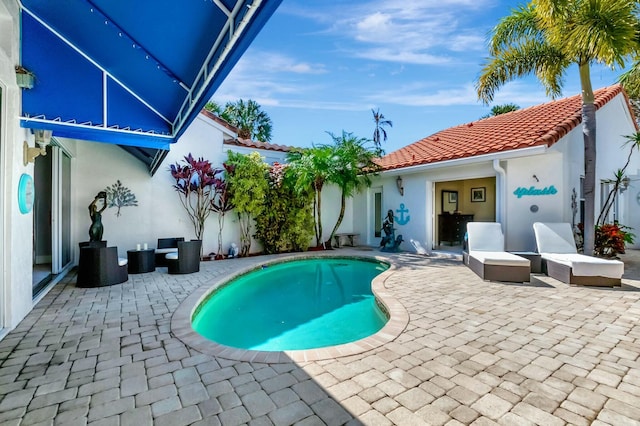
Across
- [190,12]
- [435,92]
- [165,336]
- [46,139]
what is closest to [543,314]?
[165,336]

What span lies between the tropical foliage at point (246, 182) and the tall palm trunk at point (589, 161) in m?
10.5

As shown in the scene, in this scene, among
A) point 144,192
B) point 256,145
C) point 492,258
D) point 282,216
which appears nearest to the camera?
point 492,258

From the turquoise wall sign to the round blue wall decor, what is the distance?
12312mm

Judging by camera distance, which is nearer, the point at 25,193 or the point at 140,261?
the point at 25,193

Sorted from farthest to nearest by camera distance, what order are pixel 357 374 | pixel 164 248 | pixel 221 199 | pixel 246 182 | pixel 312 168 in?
pixel 312 168, pixel 221 199, pixel 246 182, pixel 164 248, pixel 357 374

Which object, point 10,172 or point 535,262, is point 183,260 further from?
point 535,262

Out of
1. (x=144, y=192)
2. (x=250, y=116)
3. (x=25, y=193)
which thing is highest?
(x=250, y=116)

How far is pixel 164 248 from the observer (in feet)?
34.1

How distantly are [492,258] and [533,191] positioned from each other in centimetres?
371

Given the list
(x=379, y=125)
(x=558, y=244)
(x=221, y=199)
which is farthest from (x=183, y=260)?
(x=379, y=125)

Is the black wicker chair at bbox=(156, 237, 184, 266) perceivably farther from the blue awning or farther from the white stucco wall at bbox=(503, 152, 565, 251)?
the white stucco wall at bbox=(503, 152, 565, 251)

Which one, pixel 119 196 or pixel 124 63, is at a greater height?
pixel 124 63

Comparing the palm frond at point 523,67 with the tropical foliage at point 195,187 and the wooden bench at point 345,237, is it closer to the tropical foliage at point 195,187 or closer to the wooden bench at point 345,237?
the wooden bench at point 345,237

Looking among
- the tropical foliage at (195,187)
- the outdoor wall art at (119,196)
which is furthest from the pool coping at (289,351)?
the outdoor wall art at (119,196)
